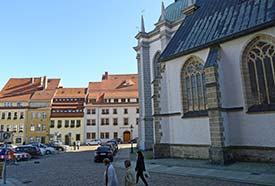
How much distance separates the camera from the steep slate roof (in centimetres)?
1446

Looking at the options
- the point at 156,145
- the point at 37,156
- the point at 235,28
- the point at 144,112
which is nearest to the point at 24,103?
the point at 37,156

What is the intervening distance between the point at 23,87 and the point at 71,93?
13.4 metres

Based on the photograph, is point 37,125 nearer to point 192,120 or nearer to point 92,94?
point 92,94

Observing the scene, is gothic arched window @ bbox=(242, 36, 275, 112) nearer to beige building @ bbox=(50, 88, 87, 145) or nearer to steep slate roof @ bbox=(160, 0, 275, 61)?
steep slate roof @ bbox=(160, 0, 275, 61)

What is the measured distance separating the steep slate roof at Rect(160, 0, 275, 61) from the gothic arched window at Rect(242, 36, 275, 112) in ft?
3.65

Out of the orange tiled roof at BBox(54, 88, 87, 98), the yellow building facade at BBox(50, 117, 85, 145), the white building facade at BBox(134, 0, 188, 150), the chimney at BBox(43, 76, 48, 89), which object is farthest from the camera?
the chimney at BBox(43, 76, 48, 89)

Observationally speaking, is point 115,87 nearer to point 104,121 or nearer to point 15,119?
point 104,121

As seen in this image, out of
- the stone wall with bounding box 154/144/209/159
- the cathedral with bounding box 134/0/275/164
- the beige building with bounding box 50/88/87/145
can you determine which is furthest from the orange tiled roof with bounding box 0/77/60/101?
the cathedral with bounding box 134/0/275/164

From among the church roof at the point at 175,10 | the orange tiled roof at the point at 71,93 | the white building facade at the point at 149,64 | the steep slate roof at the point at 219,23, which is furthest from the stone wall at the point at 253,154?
the orange tiled roof at the point at 71,93

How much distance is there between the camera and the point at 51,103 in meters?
55.7

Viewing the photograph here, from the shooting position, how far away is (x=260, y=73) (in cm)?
1441

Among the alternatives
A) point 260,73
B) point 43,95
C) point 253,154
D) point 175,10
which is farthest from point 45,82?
point 253,154

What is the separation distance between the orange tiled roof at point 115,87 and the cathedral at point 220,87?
3598 centimetres

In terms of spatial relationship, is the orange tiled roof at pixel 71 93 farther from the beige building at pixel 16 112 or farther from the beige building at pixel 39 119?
the beige building at pixel 16 112
